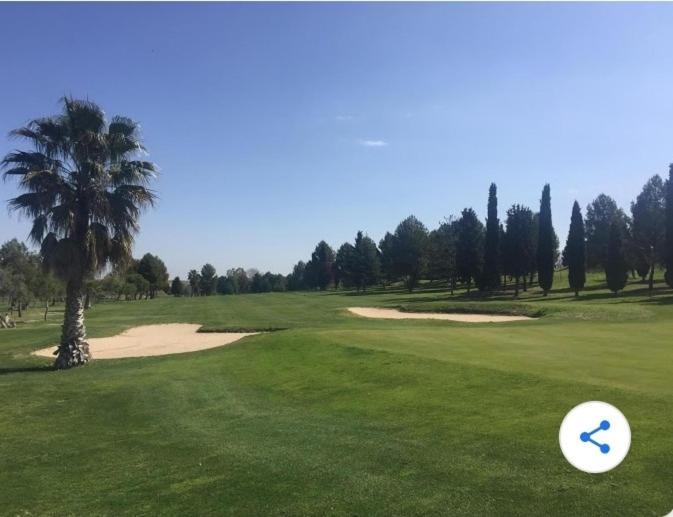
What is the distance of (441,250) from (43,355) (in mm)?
64545

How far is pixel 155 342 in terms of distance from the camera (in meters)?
31.7

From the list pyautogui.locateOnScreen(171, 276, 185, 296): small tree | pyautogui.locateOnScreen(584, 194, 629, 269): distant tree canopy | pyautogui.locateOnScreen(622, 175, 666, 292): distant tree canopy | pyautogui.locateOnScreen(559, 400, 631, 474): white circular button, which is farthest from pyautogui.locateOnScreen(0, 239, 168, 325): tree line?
pyautogui.locateOnScreen(584, 194, 629, 269): distant tree canopy

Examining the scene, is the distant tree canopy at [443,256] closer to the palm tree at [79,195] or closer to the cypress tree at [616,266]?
the cypress tree at [616,266]

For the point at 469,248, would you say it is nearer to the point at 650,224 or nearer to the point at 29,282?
the point at 650,224

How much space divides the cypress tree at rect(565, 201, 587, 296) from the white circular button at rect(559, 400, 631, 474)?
52.5 meters

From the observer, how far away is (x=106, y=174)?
2127 cm

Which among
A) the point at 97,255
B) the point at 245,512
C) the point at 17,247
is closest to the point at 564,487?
the point at 245,512

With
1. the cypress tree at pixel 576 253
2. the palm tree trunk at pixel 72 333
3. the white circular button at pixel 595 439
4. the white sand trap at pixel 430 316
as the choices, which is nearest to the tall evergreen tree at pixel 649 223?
the cypress tree at pixel 576 253

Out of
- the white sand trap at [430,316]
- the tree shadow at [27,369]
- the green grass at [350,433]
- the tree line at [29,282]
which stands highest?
the tree line at [29,282]

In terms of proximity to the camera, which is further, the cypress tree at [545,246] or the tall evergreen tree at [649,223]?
the cypress tree at [545,246]

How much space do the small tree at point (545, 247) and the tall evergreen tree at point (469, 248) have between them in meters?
10.5

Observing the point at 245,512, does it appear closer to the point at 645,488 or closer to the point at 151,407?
the point at 645,488

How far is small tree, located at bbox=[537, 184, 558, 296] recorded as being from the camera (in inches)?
2442

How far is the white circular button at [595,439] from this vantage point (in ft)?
22.0
